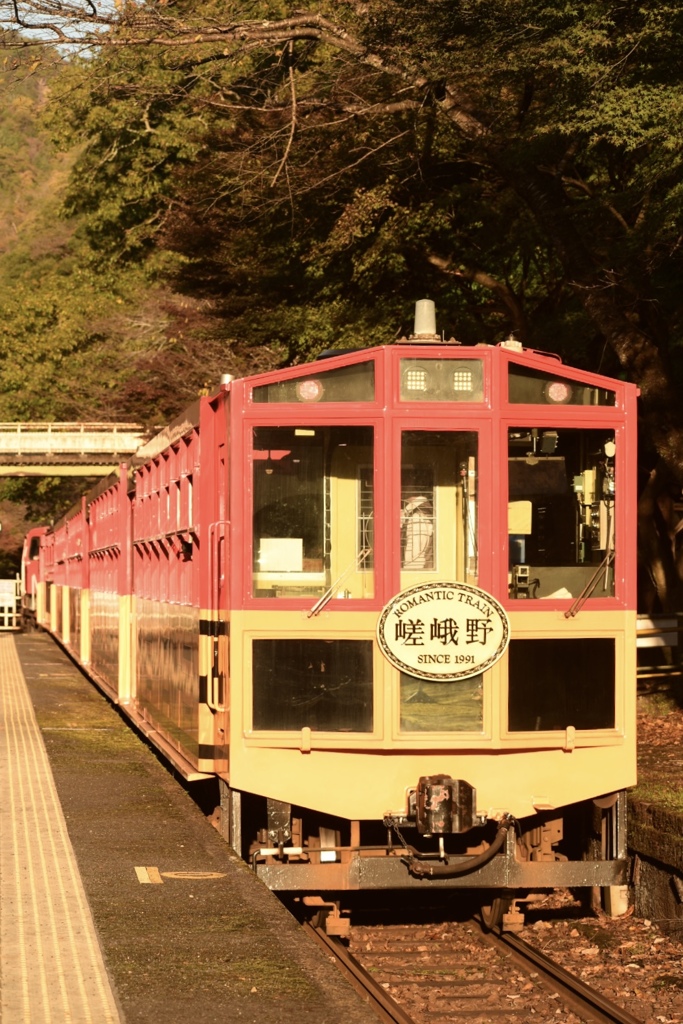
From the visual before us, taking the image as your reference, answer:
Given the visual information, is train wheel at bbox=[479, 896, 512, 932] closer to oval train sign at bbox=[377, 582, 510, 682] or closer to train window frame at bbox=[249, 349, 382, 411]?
oval train sign at bbox=[377, 582, 510, 682]

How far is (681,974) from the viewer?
8.52 metres

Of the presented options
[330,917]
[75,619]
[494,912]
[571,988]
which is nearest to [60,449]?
[75,619]

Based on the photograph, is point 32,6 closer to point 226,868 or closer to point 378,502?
point 378,502

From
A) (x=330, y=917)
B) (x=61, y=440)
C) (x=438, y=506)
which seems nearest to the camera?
(x=438, y=506)

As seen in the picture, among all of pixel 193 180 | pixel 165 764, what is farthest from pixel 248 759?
pixel 193 180

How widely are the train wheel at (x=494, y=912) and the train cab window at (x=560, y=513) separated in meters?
1.94

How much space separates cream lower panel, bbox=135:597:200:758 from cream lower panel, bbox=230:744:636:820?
122 cm

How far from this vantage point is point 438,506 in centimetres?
848

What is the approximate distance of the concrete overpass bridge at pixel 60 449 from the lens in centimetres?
5238

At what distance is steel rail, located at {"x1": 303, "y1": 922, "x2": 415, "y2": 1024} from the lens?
7.31 m

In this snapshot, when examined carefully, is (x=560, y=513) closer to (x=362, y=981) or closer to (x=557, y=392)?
(x=557, y=392)

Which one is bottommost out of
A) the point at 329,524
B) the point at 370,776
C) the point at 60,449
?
the point at 370,776

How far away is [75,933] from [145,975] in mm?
749

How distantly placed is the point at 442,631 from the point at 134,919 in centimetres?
228
